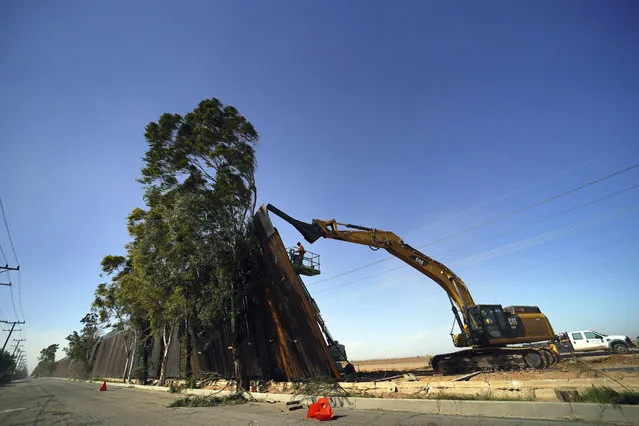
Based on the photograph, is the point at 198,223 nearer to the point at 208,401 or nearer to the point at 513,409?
the point at 208,401

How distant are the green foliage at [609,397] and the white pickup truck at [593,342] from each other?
20549 mm

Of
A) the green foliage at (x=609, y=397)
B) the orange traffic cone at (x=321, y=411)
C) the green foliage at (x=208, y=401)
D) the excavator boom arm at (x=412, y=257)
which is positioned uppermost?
the excavator boom arm at (x=412, y=257)

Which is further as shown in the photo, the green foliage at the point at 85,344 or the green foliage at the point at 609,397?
the green foliage at the point at 85,344

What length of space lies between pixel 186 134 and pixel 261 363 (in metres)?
14.3

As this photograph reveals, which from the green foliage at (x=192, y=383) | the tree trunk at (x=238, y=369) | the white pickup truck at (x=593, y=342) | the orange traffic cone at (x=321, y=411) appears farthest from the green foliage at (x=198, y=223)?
the white pickup truck at (x=593, y=342)

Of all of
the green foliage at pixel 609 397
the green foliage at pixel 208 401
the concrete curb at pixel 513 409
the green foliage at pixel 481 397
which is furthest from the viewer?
the green foliage at pixel 208 401

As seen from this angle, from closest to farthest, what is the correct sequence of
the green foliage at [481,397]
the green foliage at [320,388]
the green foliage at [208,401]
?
the green foliage at [481,397] → the green foliage at [320,388] → the green foliage at [208,401]

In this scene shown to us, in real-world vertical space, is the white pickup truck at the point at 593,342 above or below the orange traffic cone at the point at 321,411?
above

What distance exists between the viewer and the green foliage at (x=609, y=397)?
603cm

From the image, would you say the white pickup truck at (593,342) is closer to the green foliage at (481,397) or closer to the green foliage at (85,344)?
the green foliage at (481,397)

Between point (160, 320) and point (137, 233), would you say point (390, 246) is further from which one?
point (137, 233)

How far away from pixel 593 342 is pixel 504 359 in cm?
1413

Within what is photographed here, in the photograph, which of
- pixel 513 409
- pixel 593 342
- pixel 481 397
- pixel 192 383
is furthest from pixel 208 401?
pixel 593 342

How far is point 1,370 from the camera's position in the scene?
3364 inches
